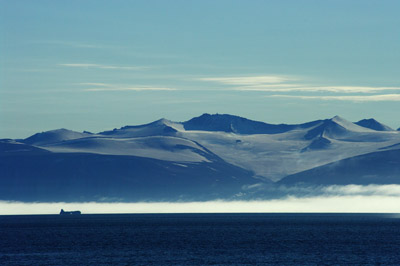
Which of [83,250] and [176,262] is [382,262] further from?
[83,250]

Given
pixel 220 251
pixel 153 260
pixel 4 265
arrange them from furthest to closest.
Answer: pixel 220 251
pixel 153 260
pixel 4 265

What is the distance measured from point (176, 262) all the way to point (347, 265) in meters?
33.4

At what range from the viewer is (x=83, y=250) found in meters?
200

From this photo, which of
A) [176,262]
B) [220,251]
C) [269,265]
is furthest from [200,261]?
[220,251]

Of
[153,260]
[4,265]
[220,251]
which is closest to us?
[4,265]

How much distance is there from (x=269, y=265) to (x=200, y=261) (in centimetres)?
1492

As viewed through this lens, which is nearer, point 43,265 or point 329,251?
point 43,265

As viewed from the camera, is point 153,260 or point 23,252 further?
point 23,252

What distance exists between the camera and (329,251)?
193375 millimetres

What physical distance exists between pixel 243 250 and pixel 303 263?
39.4 metres

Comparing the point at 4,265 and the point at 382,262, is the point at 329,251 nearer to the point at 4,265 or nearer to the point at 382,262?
the point at 382,262

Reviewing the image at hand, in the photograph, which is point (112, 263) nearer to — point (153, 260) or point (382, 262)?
point (153, 260)

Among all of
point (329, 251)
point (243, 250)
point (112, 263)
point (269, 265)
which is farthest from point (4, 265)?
point (329, 251)

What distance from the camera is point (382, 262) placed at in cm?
16200
